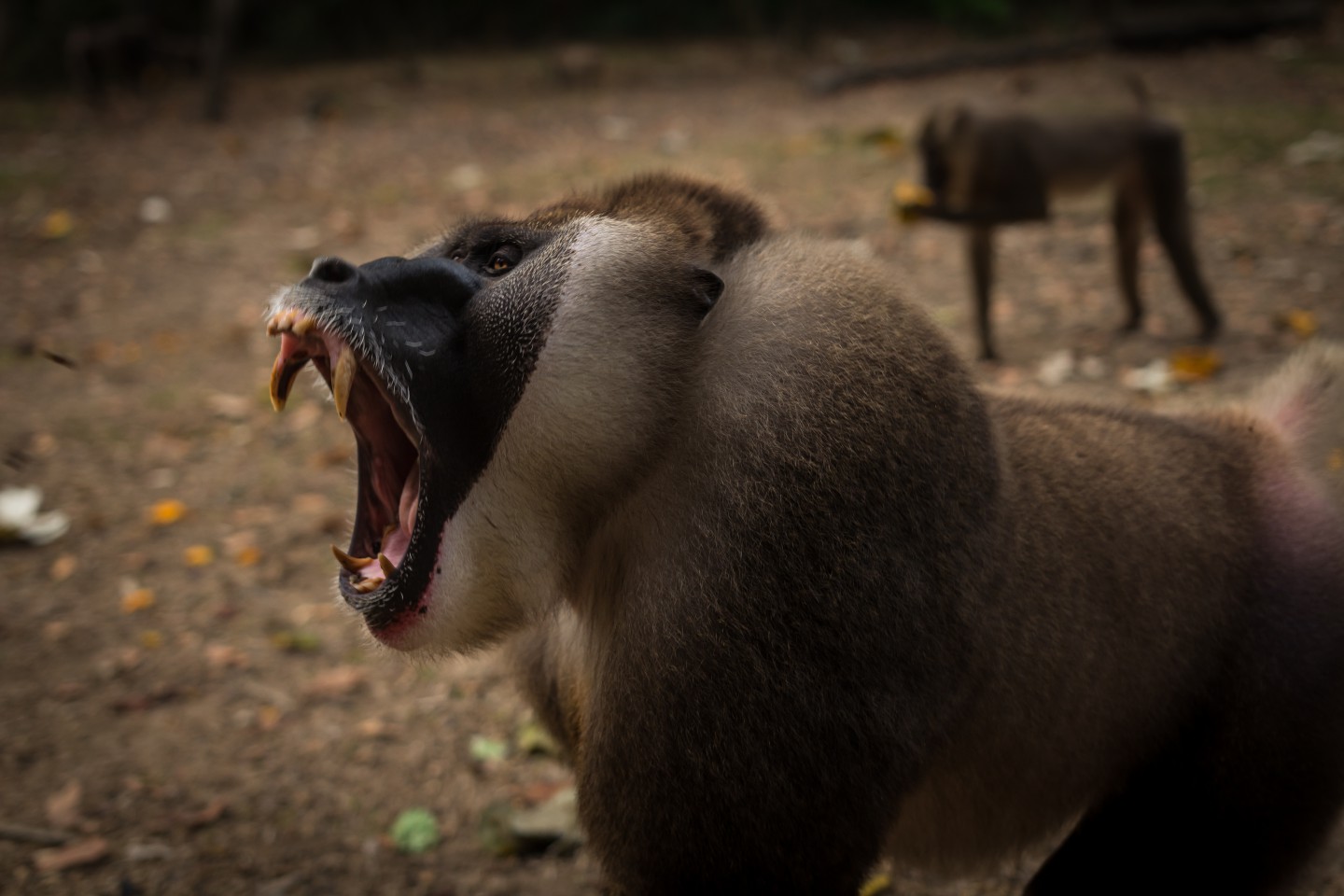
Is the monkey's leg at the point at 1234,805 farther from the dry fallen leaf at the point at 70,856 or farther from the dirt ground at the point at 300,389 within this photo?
the dry fallen leaf at the point at 70,856

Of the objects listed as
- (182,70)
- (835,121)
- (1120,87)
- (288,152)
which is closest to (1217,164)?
(1120,87)

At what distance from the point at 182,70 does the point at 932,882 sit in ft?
58.4

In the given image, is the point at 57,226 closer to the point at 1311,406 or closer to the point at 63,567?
the point at 63,567

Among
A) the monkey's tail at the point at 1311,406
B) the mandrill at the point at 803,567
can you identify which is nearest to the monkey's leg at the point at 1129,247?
the monkey's tail at the point at 1311,406

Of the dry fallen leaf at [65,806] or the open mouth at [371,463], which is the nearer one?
the open mouth at [371,463]

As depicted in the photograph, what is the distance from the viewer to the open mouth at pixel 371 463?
201 centimetres

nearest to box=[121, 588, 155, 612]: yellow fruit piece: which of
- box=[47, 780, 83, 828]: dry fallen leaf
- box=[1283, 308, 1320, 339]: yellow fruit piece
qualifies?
box=[47, 780, 83, 828]: dry fallen leaf

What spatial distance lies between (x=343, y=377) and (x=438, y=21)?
19.1m

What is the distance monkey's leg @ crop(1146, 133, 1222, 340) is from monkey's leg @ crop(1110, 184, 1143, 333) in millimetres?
100

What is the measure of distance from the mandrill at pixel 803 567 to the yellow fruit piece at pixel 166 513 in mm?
2992

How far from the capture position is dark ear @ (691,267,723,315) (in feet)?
6.82

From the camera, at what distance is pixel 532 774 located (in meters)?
3.35

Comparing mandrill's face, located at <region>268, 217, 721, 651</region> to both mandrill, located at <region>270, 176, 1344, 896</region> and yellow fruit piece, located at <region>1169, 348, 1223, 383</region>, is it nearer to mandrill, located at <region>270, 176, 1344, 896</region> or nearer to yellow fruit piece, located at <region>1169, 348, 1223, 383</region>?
mandrill, located at <region>270, 176, 1344, 896</region>

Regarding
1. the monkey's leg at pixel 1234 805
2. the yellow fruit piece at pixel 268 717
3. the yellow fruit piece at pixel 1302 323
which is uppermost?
the monkey's leg at pixel 1234 805
